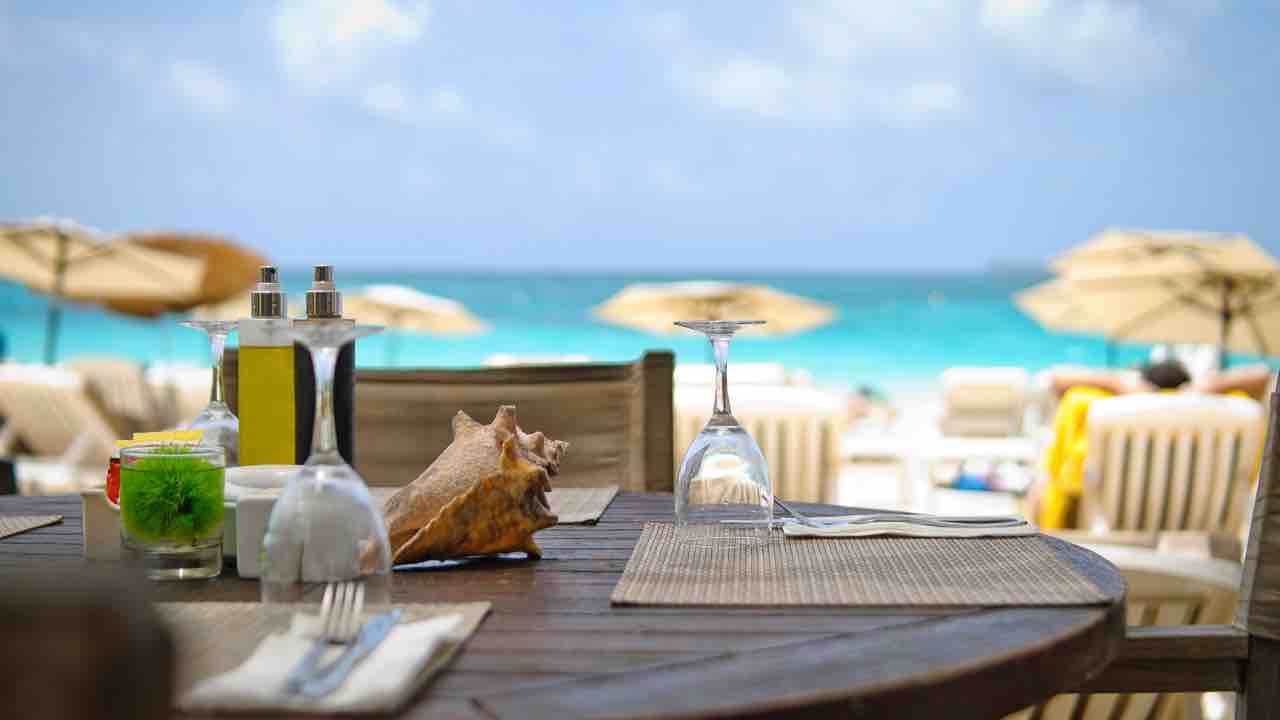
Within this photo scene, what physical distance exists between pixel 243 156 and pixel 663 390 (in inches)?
969

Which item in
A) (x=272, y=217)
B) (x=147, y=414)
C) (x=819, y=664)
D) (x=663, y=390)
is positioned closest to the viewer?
(x=819, y=664)

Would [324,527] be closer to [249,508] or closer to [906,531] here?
[249,508]

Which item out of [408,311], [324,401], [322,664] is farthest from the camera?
[408,311]

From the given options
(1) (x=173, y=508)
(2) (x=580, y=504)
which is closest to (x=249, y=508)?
(1) (x=173, y=508)

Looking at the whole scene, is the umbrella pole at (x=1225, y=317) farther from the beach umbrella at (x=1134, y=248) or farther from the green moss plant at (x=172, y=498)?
the green moss plant at (x=172, y=498)

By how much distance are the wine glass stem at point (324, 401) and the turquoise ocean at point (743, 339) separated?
16335 mm

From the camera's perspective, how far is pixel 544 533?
1305 mm

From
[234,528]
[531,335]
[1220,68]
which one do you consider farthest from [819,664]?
[1220,68]

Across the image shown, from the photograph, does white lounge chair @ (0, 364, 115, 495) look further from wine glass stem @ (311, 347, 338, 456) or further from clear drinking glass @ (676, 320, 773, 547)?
wine glass stem @ (311, 347, 338, 456)

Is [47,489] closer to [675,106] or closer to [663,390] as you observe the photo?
[663,390]

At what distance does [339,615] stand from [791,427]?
3207 mm

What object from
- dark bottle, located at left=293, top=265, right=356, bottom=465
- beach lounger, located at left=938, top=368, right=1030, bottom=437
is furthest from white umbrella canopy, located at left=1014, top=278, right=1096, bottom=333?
dark bottle, located at left=293, top=265, right=356, bottom=465

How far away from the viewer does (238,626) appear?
879mm

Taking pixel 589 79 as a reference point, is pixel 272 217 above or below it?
below
